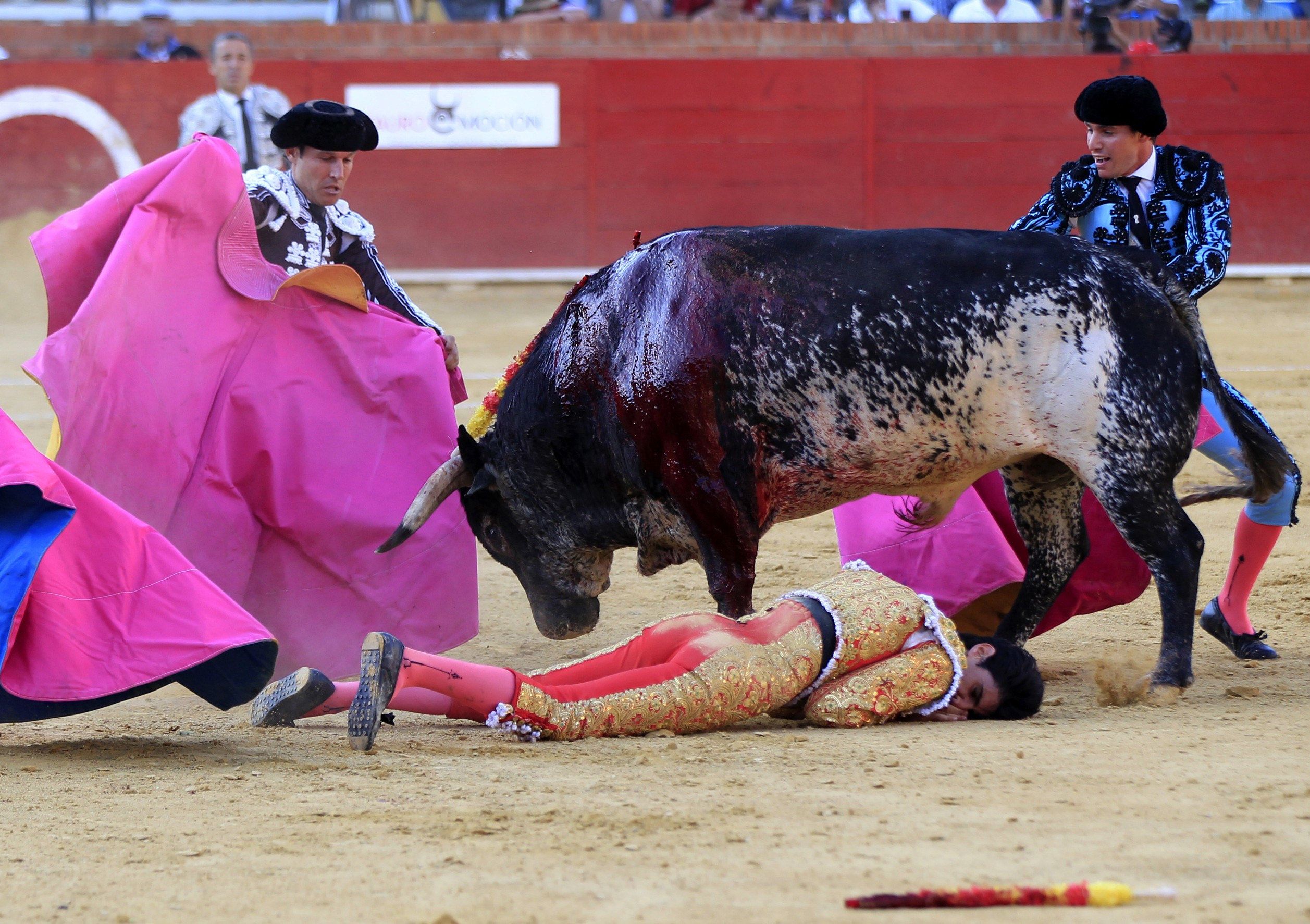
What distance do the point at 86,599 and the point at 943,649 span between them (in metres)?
1.61

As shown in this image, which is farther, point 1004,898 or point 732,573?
point 732,573

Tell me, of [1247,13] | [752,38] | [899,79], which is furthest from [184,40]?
[1247,13]

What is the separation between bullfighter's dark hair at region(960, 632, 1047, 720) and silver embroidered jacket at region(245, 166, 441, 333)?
5.97ft

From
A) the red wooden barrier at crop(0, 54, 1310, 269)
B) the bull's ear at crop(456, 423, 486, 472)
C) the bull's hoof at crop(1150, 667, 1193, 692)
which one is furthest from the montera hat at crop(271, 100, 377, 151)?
the red wooden barrier at crop(0, 54, 1310, 269)

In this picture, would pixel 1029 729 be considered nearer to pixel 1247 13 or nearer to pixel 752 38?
pixel 752 38

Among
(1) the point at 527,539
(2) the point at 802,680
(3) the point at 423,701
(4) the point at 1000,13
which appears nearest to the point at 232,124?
(1) the point at 527,539

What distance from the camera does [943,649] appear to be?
3133mm

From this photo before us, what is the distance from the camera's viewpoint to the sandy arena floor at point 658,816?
79.1 inches

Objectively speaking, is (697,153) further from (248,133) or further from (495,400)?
(495,400)

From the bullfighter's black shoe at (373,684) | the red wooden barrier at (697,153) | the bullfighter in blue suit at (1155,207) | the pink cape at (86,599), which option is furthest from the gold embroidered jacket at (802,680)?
the red wooden barrier at (697,153)

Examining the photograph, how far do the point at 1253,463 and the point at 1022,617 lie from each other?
0.64 meters

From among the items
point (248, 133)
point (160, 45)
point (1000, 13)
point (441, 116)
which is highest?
point (1000, 13)

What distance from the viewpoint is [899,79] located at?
33.0 ft

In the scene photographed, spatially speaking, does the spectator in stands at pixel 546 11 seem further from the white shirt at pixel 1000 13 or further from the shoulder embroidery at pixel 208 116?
the shoulder embroidery at pixel 208 116
